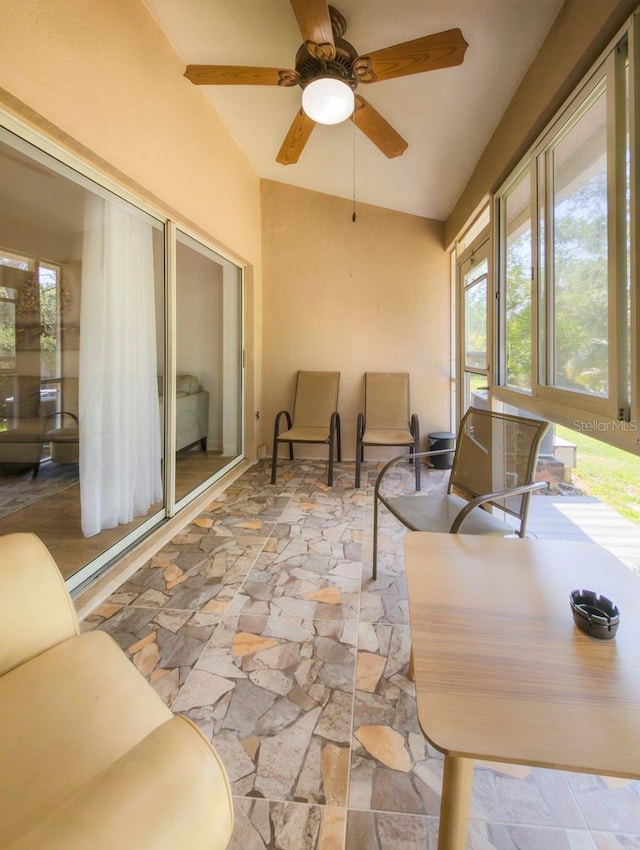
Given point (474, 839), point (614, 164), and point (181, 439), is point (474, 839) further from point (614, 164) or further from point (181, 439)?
point (181, 439)

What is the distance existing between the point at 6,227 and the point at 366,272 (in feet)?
9.75

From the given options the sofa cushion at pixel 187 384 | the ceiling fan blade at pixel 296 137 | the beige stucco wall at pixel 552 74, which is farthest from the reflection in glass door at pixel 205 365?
the beige stucco wall at pixel 552 74

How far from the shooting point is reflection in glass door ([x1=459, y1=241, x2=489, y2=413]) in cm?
291

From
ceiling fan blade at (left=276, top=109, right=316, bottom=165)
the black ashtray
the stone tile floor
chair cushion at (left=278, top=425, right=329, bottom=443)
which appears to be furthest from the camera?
chair cushion at (left=278, top=425, right=329, bottom=443)

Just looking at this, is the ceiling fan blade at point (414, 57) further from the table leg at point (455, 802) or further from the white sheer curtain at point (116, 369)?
the table leg at point (455, 802)

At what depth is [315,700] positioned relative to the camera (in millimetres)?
1252

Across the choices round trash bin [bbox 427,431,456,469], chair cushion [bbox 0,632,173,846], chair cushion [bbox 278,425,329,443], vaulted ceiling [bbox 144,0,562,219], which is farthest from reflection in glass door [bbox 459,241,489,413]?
chair cushion [bbox 0,632,173,846]

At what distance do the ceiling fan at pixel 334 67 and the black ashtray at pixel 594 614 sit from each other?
198cm

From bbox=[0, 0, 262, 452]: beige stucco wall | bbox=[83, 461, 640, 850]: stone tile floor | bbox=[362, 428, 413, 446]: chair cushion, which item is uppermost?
bbox=[0, 0, 262, 452]: beige stucco wall

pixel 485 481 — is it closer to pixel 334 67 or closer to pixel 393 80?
pixel 334 67

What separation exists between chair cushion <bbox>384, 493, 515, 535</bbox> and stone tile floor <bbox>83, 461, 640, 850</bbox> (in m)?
0.39

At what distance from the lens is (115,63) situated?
1.78 metres

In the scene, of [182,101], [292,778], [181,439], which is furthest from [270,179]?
[292,778]

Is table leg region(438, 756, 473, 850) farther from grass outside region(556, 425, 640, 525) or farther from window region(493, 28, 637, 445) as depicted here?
grass outside region(556, 425, 640, 525)
